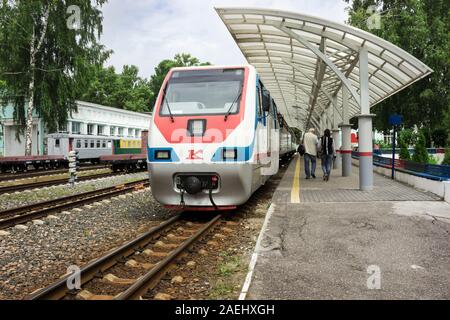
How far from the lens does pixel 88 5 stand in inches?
1034

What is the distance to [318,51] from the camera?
10.3 meters

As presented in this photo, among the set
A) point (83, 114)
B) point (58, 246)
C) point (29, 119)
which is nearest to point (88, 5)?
point (29, 119)

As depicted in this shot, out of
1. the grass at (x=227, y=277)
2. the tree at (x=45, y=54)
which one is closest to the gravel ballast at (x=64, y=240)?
the grass at (x=227, y=277)

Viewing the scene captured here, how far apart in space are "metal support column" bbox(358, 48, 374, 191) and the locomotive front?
4.22 meters

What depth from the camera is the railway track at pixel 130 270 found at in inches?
147

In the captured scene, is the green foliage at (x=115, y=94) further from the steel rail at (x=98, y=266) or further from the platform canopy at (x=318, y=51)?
the steel rail at (x=98, y=266)

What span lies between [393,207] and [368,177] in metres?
2.64

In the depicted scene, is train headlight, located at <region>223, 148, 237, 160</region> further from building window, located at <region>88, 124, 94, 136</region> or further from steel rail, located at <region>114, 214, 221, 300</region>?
building window, located at <region>88, 124, 94, 136</region>

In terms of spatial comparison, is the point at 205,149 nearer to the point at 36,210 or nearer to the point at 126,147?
the point at 36,210

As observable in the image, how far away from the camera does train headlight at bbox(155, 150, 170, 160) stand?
6.84 metres

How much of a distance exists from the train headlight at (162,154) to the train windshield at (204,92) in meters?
0.77

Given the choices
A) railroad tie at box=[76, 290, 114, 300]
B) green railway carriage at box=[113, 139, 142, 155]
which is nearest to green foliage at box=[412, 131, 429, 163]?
railroad tie at box=[76, 290, 114, 300]

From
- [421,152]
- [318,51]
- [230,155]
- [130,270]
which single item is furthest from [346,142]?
[130,270]

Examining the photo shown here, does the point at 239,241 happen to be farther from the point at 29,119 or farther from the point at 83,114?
the point at 83,114
